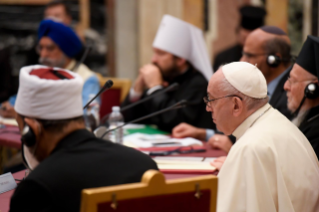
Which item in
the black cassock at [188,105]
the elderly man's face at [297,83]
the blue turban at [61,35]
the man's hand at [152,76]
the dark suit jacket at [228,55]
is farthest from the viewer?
the dark suit jacket at [228,55]

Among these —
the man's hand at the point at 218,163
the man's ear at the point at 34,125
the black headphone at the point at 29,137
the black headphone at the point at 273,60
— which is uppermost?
the man's ear at the point at 34,125

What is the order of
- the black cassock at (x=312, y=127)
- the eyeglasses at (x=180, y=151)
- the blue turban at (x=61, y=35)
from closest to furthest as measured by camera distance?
the black cassock at (x=312, y=127), the eyeglasses at (x=180, y=151), the blue turban at (x=61, y=35)

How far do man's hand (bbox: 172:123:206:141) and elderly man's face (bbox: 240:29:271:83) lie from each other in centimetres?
71

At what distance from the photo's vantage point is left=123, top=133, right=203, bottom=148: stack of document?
3529mm

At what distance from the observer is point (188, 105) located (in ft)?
14.1

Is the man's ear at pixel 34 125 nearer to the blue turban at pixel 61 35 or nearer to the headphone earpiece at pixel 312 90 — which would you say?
the headphone earpiece at pixel 312 90

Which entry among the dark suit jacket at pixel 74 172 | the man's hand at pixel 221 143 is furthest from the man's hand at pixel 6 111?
the dark suit jacket at pixel 74 172

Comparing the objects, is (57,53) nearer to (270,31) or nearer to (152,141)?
(152,141)

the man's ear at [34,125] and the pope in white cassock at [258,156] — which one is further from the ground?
the man's ear at [34,125]

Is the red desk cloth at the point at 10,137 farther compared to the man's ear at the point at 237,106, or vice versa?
the red desk cloth at the point at 10,137

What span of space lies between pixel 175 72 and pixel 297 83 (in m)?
1.83

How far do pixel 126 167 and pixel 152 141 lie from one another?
5.81 feet

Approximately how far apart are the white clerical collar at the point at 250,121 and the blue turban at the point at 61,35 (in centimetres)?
284

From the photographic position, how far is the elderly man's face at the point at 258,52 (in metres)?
3.94
